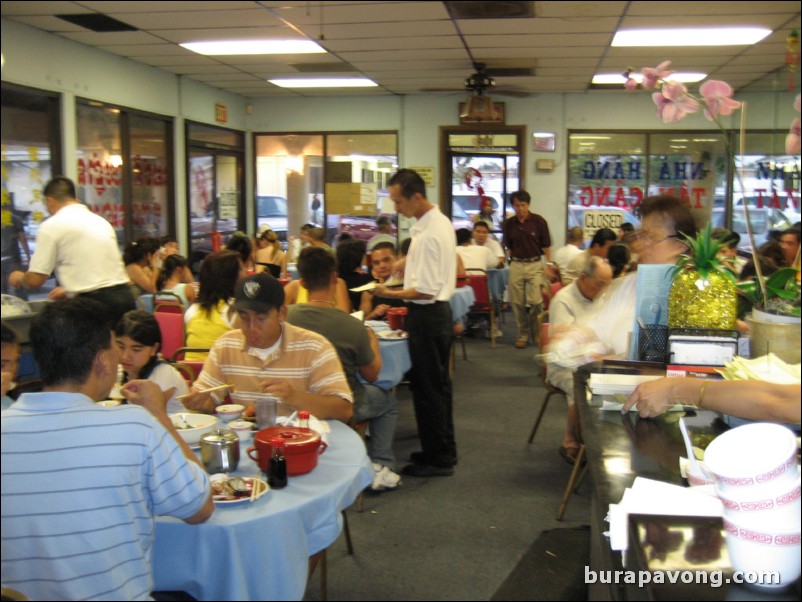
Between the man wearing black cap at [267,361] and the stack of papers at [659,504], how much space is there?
1.51 meters

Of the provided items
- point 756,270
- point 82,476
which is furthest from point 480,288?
point 82,476

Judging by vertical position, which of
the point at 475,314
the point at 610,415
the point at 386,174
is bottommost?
the point at 475,314

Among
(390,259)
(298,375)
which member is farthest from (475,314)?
(298,375)

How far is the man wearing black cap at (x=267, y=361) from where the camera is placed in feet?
8.75

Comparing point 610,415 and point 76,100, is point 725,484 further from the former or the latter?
point 76,100

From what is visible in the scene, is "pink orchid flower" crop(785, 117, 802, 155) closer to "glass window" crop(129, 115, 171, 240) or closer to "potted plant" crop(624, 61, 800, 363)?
"potted plant" crop(624, 61, 800, 363)

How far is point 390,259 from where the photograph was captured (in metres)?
6.05

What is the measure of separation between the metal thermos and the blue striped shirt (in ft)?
1.60

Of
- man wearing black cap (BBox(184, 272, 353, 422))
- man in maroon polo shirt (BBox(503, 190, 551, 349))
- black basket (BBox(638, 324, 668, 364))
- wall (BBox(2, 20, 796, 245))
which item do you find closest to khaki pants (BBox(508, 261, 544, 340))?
man in maroon polo shirt (BBox(503, 190, 551, 349))

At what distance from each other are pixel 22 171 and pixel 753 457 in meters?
6.28

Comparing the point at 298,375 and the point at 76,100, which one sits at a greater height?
the point at 76,100

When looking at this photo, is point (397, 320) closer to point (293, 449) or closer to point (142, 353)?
point (142, 353)

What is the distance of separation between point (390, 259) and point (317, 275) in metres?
2.58

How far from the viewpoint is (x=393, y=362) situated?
4.29 meters
